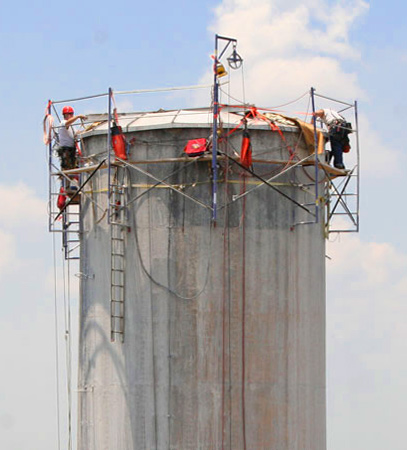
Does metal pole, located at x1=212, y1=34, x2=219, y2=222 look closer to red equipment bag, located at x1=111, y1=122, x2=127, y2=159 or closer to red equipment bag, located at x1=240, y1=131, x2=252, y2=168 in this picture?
red equipment bag, located at x1=240, y1=131, x2=252, y2=168

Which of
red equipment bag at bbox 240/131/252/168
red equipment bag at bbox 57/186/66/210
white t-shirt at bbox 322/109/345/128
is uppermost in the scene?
white t-shirt at bbox 322/109/345/128

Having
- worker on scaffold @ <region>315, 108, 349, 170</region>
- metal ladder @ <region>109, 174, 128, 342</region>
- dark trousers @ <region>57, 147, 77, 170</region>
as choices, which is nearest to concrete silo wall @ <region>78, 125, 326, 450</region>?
metal ladder @ <region>109, 174, 128, 342</region>

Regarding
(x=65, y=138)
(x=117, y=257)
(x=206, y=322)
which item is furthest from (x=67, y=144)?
(x=206, y=322)

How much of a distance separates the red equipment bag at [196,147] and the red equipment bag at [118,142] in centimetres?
170

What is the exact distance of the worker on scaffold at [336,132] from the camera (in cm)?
3169

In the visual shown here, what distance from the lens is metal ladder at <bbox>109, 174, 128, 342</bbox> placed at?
30047 mm

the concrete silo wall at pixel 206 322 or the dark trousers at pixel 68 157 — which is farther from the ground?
the dark trousers at pixel 68 157

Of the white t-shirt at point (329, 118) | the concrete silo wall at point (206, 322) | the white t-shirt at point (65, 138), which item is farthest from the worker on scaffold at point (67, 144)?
the white t-shirt at point (329, 118)

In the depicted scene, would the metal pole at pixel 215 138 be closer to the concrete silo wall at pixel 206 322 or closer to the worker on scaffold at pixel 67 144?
the concrete silo wall at pixel 206 322

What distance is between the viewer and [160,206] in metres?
29.8

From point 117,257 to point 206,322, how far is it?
2.83 meters

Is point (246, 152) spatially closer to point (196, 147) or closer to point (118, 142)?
point (196, 147)

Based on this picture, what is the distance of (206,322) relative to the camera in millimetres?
29391

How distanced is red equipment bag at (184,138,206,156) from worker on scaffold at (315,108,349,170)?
3738mm
